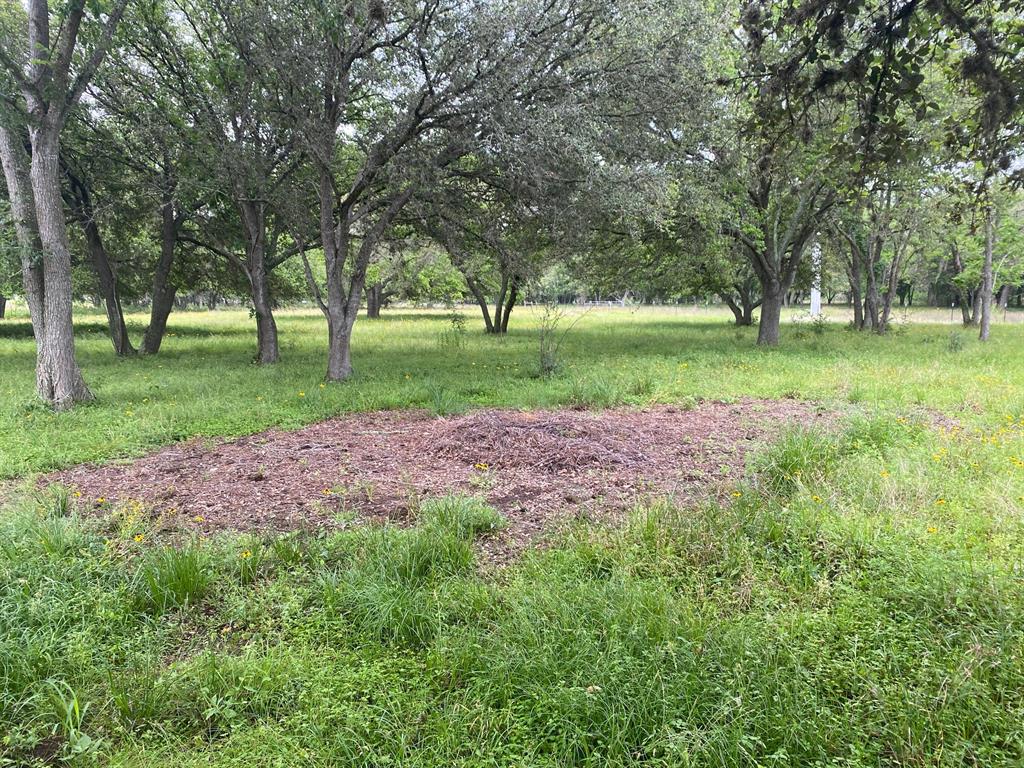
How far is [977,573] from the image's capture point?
122 inches

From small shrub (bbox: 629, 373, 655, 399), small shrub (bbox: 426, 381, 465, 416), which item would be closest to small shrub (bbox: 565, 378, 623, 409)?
small shrub (bbox: 629, 373, 655, 399)

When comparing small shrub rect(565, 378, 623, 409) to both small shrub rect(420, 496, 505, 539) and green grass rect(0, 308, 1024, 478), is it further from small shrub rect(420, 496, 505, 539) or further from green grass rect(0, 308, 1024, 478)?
small shrub rect(420, 496, 505, 539)

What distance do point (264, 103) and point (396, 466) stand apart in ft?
Result: 24.7

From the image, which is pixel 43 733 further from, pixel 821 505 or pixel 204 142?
pixel 204 142

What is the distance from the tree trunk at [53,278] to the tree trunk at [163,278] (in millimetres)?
5634

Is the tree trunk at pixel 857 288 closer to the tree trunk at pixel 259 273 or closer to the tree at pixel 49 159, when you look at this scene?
the tree trunk at pixel 259 273

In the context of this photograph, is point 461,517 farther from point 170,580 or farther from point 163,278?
point 163,278

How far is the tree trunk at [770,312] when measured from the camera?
55.7ft

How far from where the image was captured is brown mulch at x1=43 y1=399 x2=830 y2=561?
4.61m

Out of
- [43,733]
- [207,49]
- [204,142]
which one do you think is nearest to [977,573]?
[43,733]

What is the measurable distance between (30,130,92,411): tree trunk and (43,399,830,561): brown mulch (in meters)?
3.29

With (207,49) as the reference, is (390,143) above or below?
below

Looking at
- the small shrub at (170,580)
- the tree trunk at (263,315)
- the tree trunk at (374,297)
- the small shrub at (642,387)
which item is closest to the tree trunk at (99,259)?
the tree trunk at (263,315)

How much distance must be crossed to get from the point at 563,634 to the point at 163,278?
53.0ft
